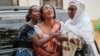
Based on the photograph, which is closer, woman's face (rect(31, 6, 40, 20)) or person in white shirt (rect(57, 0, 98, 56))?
person in white shirt (rect(57, 0, 98, 56))

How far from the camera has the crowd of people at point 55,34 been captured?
4.11 m

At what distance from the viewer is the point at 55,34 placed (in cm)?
408

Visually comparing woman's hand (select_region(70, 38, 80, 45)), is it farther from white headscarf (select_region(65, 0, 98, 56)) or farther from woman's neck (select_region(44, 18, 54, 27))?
woman's neck (select_region(44, 18, 54, 27))

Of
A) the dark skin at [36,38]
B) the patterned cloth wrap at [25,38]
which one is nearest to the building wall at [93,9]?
the dark skin at [36,38]

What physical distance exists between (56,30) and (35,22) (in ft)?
1.06

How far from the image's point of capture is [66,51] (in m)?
4.20

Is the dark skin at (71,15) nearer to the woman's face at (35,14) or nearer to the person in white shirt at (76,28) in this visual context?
the person in white shirt at (76,28)

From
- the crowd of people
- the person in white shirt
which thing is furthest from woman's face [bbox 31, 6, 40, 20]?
the person in white shirt

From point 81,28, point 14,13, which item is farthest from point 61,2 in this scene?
point 81,28

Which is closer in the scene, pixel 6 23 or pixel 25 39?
pixel 25 39

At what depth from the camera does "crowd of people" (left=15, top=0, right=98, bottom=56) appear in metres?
4.11

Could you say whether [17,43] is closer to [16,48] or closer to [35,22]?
[16,48]

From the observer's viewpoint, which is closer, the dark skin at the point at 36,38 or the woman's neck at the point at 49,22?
the dark skin at the point at 36,38

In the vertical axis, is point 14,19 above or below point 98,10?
above
